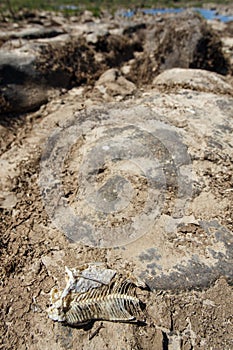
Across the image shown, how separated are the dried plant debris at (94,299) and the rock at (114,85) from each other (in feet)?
10.4

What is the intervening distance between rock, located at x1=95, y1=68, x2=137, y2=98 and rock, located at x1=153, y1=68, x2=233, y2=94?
0.49 m

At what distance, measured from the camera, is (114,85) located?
5.06 meters

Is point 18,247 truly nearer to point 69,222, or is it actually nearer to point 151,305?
point 69,222

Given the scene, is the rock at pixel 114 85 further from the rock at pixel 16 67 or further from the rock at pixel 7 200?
the rock at pixel 7 200

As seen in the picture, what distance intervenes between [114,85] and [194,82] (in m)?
1.33

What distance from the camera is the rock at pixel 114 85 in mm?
4844

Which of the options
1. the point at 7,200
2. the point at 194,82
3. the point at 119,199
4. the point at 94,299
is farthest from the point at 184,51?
the point at 94,299

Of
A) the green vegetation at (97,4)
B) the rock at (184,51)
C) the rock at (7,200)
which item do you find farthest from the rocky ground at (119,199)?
the green vegetation at (97,4)

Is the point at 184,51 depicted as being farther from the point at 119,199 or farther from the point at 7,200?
the point at 7,200

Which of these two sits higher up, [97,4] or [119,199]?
[97,4]

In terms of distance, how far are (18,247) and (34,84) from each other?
10.8ft

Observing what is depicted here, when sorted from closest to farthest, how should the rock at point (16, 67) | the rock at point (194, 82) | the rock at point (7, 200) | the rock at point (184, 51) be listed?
the rock at point (7, 200)
the rock at point (194, 82)
the rock at point (16, 67)
the rock at point (184, 51)

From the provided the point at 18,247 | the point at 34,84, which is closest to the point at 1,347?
the point at 18,247

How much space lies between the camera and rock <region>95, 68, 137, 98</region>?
4.84 m
